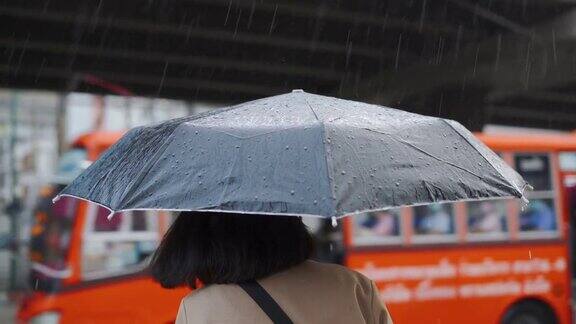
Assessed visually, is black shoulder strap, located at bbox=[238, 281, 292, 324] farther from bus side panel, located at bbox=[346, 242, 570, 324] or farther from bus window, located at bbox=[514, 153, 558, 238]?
bus window, located at bbox=[514, 153, 558, 238]

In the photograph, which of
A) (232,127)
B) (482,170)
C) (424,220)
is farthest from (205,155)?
(424,220)

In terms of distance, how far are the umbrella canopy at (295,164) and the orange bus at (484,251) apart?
5561 mm

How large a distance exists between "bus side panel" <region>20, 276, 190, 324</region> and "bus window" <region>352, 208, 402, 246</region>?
6.63 feet

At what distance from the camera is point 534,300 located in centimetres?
834

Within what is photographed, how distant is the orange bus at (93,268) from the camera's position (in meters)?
6.70

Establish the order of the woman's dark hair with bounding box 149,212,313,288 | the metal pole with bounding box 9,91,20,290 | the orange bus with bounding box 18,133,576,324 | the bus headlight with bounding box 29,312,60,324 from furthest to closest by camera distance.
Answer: the metal pole with bounding box 9,91,20,290 < the orange bus with bounding box 18,133,576,324 < the bus headlight with bounding box 29,312,60,324 < the woman's dark hair with bounding box 149,212,313,288

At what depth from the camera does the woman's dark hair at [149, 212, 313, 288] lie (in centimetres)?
200

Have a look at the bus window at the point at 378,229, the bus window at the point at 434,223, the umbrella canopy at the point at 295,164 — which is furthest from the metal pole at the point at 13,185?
the umbrella canopy at the point at 295,164

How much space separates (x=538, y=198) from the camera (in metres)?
8.41

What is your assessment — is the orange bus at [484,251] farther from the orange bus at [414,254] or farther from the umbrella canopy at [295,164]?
the umbrella canopy at [295,164]

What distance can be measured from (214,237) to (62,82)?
55.4 feet

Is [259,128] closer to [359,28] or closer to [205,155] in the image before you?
[205,155]

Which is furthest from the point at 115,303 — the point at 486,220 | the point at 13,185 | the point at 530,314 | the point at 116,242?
the point at 13,185

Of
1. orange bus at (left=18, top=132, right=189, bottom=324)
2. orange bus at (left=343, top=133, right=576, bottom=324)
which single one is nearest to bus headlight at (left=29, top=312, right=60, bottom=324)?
orange bus at (left=18, top=132, right=189, bottom=324)
